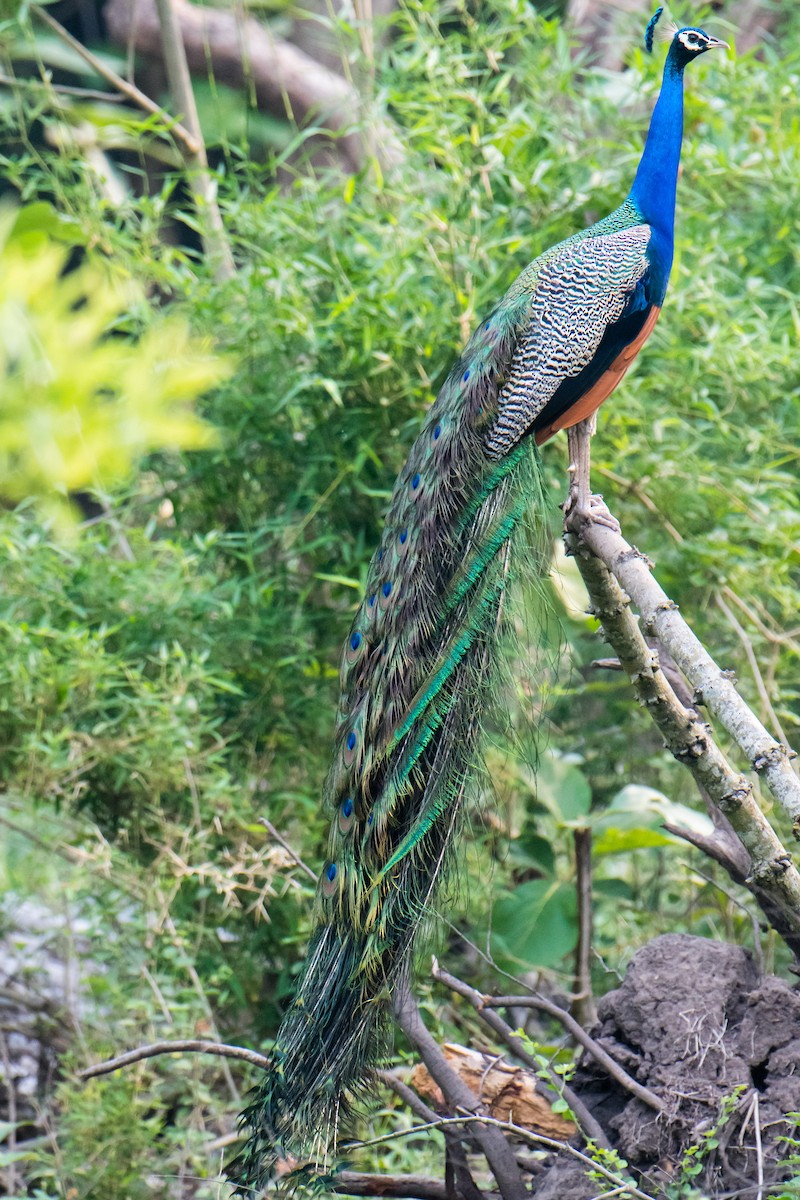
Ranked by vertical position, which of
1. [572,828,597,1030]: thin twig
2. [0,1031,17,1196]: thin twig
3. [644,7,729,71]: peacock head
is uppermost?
[644,7,729,71]: peacock head

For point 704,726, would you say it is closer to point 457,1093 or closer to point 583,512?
point 583,512

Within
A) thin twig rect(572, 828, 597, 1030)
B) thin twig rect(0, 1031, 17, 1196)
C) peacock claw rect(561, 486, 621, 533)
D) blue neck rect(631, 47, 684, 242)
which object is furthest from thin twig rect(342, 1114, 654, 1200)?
blue neck rect(631, 47, 684, 242)

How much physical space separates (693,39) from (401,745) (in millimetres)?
1622

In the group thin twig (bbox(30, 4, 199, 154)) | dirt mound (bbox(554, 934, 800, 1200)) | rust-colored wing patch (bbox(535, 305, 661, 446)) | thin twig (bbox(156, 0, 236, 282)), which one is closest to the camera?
dirt mound (bbox(554, 934, 800, 1200))

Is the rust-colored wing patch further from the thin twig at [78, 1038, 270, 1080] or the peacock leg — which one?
the thin twig at [78, 1038, 270, 1080]

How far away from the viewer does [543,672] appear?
2021 mm

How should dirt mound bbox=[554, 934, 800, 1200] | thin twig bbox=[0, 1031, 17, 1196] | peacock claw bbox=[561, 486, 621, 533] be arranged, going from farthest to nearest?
thin twig bbox=[0, 1031, 17, 1196]
peacock claw bbox=[561, 486, 621, 533]
dirt mound bbox=[554, 934, 800, 1200]

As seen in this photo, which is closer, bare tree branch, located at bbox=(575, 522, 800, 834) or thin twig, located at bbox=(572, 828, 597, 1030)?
bare tree branch, located at bbox=(575, 522, 800, 834)

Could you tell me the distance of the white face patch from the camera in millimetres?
2424

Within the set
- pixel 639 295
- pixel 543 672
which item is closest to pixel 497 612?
pixel 543 672

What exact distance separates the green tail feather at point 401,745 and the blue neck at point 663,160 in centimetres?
42

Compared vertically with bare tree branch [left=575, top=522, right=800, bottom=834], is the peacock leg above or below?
below

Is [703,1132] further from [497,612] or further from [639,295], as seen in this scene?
[639,295]

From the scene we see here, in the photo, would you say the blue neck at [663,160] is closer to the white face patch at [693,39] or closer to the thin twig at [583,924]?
the white face patch at [693,39]
